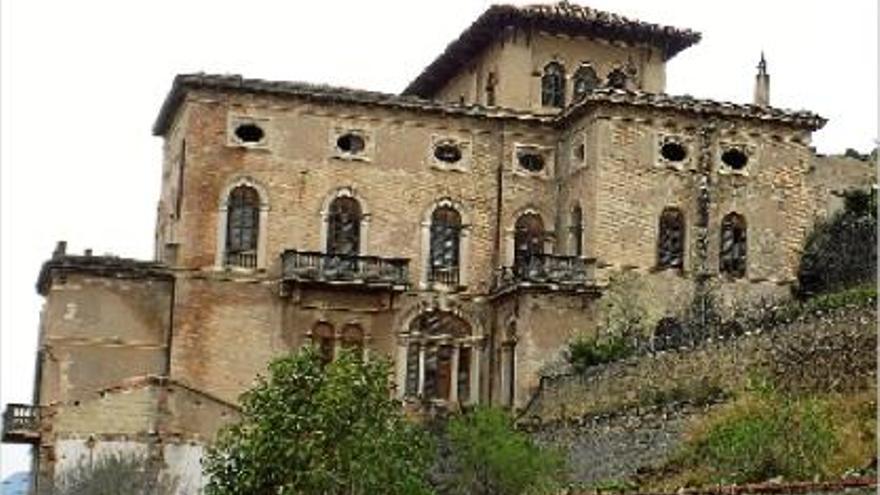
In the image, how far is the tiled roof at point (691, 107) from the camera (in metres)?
44.0

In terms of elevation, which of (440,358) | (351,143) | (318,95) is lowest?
(440,358)

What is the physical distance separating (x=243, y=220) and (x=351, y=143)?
3.69 m

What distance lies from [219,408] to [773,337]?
14.4 m

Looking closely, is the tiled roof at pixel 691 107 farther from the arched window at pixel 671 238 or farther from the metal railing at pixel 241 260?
the metal railing at pixel 241 260

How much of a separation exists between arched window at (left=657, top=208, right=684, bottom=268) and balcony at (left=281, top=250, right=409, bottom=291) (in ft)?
22.8

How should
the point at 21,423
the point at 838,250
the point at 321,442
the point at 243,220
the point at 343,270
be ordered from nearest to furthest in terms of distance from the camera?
1. the point at 321,442
2. the point at 21,423
3. the point at 343,270
4. the point at 243,220
5. the point at 838,250

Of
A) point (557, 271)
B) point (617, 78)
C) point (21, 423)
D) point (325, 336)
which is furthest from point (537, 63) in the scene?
point (21, 423)

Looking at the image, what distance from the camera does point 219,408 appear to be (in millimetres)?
39719

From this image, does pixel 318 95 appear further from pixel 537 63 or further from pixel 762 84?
pixel 762 84

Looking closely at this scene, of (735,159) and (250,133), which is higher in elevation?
(250,133)

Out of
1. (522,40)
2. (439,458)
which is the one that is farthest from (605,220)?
(439,458)

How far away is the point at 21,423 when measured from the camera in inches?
1649

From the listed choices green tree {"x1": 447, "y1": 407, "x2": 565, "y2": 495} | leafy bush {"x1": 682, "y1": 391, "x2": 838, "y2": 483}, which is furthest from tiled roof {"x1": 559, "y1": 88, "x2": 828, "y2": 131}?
leafy bush {"x1": 682, "y1": 391, "x2": 838, "y2": 483}

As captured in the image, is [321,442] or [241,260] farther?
[241,260]
